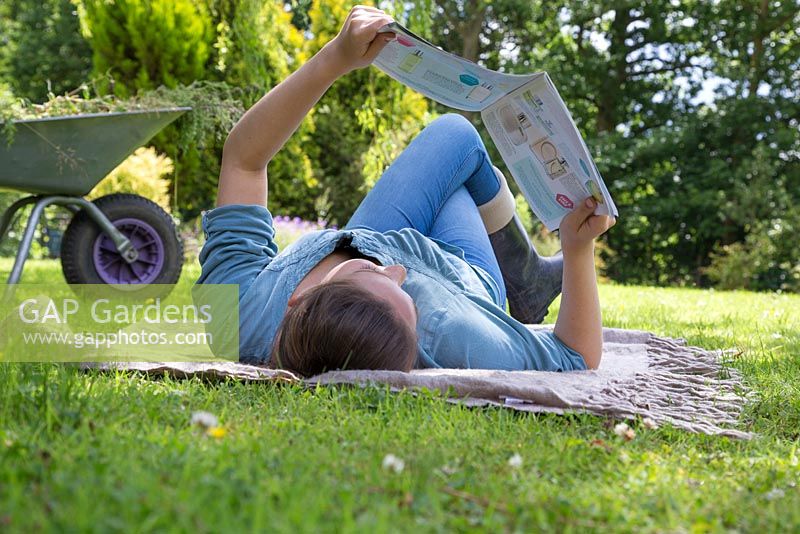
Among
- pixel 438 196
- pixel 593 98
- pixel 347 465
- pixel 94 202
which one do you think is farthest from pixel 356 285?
pixel 593 98

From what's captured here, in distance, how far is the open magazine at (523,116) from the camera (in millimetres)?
1793

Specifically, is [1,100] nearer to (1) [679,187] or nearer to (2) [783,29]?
(1) [679,187]

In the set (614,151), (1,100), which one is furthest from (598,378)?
(614,151)

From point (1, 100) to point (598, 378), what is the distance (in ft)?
8.67

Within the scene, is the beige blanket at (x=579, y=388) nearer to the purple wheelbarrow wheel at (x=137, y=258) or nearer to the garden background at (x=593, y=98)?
the purple wheelbarrow wheel at (x=137, y=258)

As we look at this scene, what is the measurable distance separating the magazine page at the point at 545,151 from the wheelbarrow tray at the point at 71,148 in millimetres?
2003

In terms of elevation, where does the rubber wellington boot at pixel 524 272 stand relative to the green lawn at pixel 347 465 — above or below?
above

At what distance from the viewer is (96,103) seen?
11.8ft

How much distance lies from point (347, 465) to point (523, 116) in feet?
3.58

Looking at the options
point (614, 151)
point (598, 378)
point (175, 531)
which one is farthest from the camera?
point (614, 151)

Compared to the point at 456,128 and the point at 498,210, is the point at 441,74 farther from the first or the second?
the point at 498,210

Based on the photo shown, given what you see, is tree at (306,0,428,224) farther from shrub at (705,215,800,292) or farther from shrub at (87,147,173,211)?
shrub at (705,215,800,292)

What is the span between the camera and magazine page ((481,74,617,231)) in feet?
5.95

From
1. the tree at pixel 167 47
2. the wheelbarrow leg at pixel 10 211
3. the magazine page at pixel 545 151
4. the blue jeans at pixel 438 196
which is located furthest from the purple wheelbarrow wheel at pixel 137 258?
the tree at pixel 167 47
